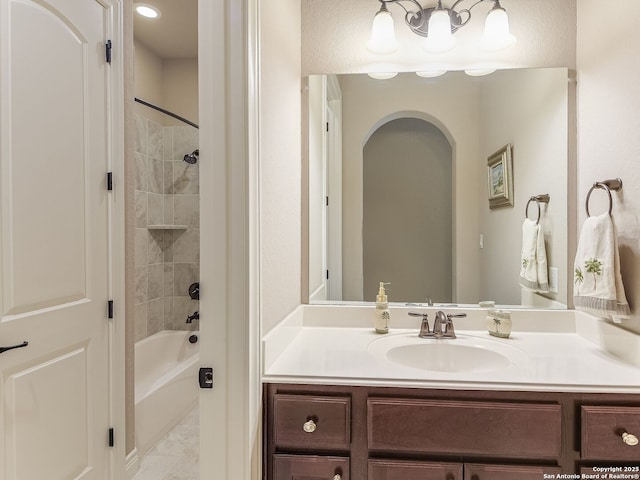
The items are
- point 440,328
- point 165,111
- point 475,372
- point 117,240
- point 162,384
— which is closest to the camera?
point 475,372

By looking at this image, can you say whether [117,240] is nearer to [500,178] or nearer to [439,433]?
[439,433]

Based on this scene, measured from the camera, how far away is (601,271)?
1171 mm

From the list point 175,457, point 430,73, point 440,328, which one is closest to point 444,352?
point 440,328

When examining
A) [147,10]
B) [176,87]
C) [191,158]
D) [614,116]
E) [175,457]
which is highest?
[147,10]

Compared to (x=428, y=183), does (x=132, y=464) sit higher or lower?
lower

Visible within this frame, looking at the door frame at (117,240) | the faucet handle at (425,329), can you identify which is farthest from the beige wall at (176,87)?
the faucet handle at (425,329)

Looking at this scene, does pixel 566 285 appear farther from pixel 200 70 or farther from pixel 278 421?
pixel 200 70

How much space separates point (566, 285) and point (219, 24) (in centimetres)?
160

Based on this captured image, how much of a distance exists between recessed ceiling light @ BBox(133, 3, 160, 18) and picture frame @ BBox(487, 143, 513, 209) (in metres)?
2.34

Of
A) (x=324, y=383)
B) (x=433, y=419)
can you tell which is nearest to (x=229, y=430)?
(x=324, y=383)

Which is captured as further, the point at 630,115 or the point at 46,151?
the point at 46,151

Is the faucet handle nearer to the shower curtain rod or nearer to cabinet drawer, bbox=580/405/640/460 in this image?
cabinet drawer, bbox=580/405/640/460

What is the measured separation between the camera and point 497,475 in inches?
37.7

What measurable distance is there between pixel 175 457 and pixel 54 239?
129 cm
